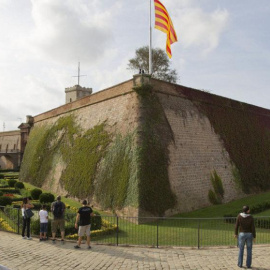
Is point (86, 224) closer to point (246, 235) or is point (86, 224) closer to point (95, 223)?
point (95, 223)

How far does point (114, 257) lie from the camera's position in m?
8.41

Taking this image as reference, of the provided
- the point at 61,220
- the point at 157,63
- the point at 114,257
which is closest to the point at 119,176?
the point at 61,220

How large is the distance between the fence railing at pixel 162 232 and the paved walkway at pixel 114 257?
41.7 inches

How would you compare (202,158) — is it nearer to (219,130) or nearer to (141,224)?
(219,130)

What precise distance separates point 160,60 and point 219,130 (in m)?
17.8

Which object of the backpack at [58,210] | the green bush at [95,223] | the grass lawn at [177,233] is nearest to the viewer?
the backpack at [58,210]

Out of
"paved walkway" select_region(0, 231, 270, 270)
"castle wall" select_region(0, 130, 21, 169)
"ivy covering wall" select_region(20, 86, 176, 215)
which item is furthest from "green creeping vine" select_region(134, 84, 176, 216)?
"castle wall" select_region(0, 130, 21, 169)

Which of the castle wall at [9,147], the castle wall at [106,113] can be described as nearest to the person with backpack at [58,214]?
the castle wall at [106,113]

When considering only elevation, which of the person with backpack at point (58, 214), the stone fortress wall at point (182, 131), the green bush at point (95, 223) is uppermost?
the stone fortress wall at point (182, 131)

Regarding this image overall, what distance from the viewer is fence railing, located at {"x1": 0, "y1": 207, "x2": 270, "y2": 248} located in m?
10.8

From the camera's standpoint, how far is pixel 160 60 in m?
37.0

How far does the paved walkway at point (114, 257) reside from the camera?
300 inches

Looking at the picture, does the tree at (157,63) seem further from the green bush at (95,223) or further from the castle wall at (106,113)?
the green bush at (95,223)

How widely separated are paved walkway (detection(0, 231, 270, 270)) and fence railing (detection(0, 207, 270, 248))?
1.06 metres
